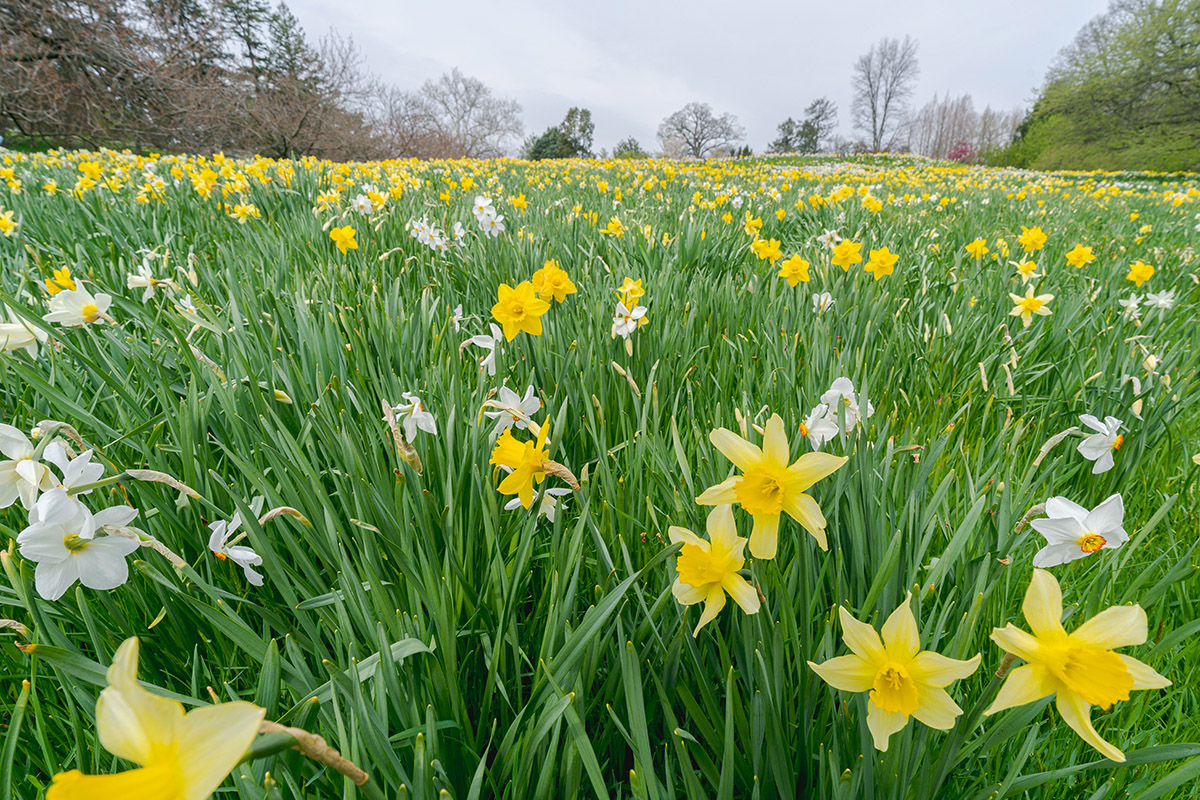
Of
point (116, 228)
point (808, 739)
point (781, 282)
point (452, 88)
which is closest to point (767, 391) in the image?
point (808, 739)

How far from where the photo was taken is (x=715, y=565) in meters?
0.63

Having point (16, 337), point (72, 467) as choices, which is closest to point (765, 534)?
point (72, 467)

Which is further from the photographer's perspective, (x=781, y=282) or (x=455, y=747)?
(x=781, y=282)

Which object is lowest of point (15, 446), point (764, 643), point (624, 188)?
point (764, 643)

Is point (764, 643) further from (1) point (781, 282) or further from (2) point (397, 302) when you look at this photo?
(1) point (781, 282)

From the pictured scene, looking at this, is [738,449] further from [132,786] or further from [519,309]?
[519,309]

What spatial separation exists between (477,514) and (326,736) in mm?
393

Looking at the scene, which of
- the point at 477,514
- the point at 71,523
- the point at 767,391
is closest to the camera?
the point at 71,523

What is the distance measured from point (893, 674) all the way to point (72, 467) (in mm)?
963

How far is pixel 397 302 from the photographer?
1.85 m

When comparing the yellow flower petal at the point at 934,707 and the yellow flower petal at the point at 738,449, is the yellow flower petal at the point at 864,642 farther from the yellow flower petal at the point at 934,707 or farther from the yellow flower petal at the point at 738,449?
the yellow flower petal at the point at 738,449

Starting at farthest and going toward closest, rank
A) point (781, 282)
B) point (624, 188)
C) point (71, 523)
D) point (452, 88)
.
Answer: point (452, 88) < point (624, 188) < point (781, 282) < point (71, 523)

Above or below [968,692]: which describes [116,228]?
above

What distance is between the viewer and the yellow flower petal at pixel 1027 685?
0.48m
